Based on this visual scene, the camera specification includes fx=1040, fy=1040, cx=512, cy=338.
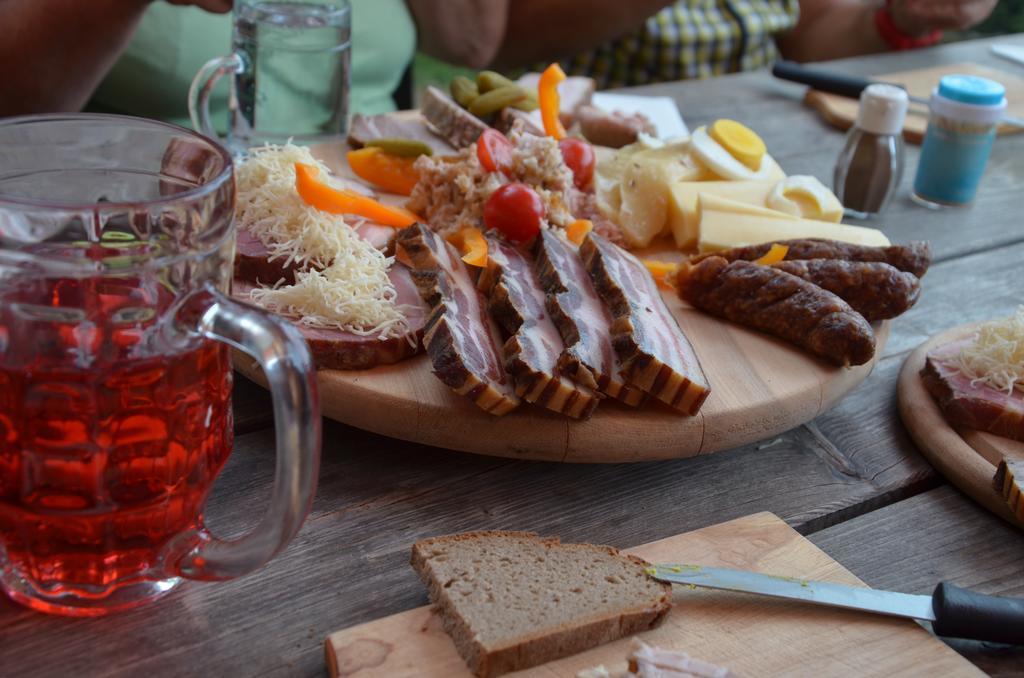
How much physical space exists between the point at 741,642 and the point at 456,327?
713 mm

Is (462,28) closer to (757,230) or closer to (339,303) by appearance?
(757,230)

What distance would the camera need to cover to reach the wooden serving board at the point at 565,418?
1.73 m

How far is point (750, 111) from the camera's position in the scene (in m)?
3.78

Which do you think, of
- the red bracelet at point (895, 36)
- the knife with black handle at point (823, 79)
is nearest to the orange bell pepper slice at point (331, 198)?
the knife with black handle at point (823, 79)

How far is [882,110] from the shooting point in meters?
2.89

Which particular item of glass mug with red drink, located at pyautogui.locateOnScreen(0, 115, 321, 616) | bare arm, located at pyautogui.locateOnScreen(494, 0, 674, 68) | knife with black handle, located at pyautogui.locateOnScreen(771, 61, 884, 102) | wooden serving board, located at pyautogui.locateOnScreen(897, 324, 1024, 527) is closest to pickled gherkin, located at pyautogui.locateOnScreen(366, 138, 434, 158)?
wooden serving board, located at pyautogui.locateOnScreen(897, 324, 1024, 527)

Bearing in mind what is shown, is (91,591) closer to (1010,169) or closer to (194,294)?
(194,294)

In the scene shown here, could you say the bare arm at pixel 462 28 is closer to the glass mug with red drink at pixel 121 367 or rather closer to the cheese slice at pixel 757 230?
the cheese slice at pixel 757 230

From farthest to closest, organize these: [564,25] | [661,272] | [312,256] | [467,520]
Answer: [564,25] < [661,272] < [312,256] < [467,520]

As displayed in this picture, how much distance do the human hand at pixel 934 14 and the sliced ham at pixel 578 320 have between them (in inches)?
124

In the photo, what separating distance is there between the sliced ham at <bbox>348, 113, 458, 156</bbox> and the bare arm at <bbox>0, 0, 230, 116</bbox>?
501 millimetres

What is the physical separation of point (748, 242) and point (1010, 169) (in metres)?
1.52

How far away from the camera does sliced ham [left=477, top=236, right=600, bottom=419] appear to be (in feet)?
5.61

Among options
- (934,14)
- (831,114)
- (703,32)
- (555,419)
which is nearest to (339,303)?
(555,419)
